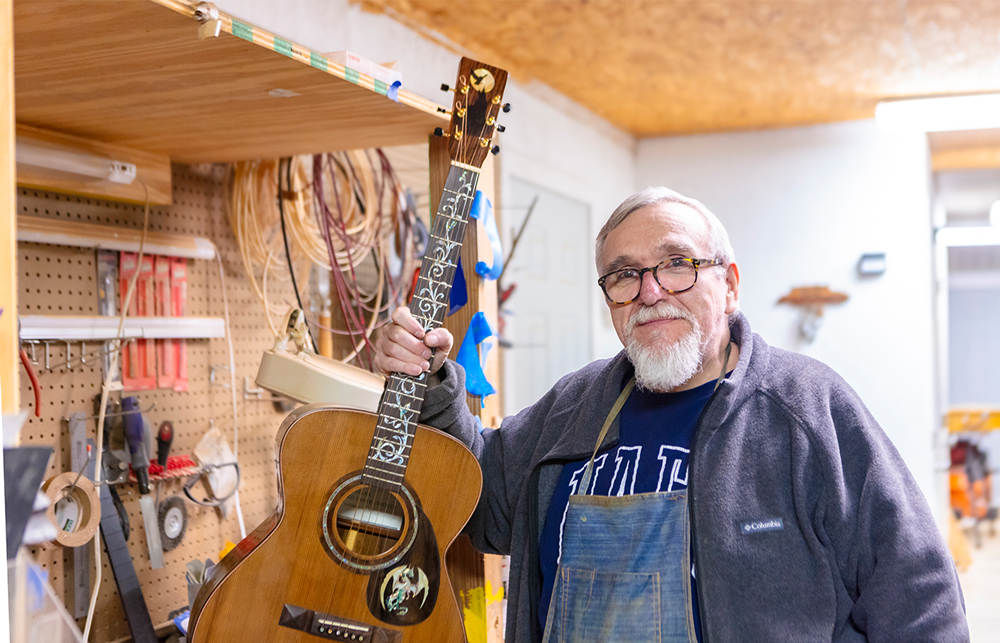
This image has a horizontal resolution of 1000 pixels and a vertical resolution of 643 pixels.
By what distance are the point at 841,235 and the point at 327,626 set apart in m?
5.21

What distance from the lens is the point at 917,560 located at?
3.86ft

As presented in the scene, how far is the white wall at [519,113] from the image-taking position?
2.48m

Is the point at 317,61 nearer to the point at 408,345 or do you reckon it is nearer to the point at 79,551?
the point at 408,345

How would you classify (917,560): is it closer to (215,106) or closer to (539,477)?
(539,477)

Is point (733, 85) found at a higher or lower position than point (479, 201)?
higher

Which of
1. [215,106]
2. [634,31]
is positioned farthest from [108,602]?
[634,31]

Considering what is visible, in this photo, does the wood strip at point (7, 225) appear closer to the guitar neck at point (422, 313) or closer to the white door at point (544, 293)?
the guitar neck at point (422, 313)

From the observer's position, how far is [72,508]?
1552 mm

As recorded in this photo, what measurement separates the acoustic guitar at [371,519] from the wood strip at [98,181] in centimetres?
72

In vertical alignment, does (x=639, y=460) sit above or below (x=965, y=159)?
below

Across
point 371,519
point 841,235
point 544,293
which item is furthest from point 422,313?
point 841,235

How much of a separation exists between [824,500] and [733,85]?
3.70m

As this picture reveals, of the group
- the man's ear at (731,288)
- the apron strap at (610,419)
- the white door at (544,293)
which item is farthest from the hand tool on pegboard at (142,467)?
the white door at (544,293)

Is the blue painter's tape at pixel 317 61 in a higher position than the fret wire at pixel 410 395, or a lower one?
higher
